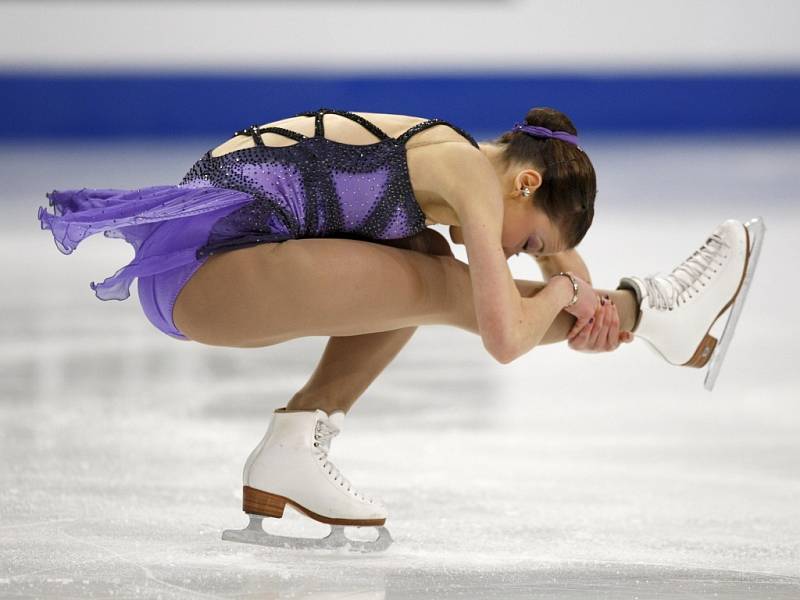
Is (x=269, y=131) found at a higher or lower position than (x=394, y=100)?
lower

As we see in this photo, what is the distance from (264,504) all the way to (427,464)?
490 millimetres

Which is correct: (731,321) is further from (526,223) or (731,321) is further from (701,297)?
(526,223)

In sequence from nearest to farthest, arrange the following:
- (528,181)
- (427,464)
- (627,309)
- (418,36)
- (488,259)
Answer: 1. (488,259)
2. (528,181)
3. (627,309)
4. (427,464)
5. (418,36)

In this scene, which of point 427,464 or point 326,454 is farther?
point 427,464

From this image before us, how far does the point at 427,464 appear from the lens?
2.34 meters

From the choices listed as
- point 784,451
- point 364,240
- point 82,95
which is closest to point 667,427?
point 784,451

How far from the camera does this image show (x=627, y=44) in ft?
36.3

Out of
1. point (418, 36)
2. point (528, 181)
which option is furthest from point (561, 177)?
point (418, 36)

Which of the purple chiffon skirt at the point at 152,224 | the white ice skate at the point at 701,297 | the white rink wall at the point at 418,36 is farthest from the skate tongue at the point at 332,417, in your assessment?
the white rink wall at the point at 418,36

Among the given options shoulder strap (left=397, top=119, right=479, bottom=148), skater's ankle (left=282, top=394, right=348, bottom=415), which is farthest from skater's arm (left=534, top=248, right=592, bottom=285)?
skater's ankle (left=282, top=394, right=348, bottom=415)

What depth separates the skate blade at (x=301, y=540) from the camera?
1869mm

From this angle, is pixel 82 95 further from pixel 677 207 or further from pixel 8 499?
pixel 8 499

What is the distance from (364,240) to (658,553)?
629 mm

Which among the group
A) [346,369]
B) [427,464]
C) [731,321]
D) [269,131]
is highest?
[269,131]
